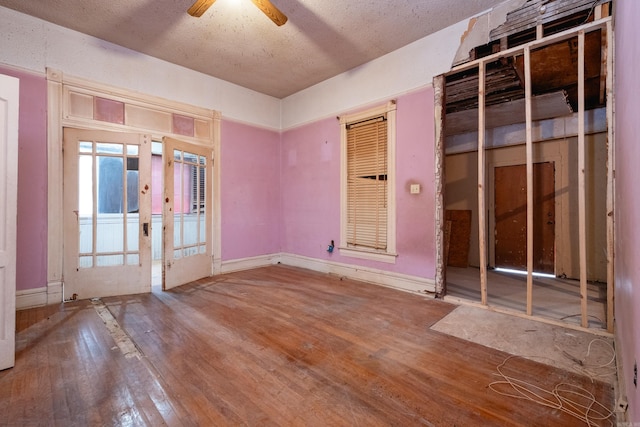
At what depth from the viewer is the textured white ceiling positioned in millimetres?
3082

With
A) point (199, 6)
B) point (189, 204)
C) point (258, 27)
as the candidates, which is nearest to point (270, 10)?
point (199, 6)

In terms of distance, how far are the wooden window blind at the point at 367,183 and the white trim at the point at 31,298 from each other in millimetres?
3888

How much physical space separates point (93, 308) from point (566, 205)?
679cm

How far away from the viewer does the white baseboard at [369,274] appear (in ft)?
12.3

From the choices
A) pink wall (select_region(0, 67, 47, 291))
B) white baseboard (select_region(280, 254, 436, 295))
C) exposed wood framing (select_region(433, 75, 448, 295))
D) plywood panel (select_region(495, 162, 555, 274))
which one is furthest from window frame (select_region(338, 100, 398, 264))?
pink wall (select_region(0, 67, 47, 291))

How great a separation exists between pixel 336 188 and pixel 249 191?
5.29 ft

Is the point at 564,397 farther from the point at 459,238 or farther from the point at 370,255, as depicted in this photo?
the point at 459,238

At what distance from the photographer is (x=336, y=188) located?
4789mm

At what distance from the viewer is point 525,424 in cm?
153

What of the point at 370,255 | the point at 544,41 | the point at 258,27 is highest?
the point at 258,27

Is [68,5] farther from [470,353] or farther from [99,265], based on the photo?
[470,353]

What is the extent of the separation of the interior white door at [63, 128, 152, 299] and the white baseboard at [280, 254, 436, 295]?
245cm

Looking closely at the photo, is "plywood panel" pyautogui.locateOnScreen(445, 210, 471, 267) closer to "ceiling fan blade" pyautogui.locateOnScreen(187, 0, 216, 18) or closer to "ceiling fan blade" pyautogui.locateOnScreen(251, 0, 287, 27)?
"ceiling fan blade" pyautogui.locateOnScreen(251, 0, 287, 27)

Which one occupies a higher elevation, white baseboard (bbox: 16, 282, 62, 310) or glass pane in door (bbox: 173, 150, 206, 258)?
glass pane in door (bbox: 173, 150, 206, 258)
